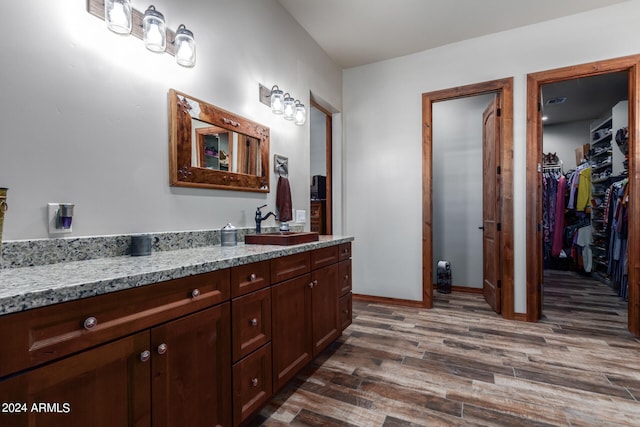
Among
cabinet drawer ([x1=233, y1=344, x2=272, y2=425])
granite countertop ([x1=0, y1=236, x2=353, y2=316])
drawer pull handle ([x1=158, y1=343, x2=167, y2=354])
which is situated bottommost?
cabinet drawer ([x1=233, y1=344, x2=272, y2=425])

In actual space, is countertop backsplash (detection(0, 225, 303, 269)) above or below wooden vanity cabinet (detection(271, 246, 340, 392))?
above

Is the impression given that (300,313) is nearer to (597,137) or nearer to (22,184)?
(22,184)

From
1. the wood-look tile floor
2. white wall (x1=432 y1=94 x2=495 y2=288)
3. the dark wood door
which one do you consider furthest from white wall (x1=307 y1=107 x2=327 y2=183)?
the wood-look tile floor

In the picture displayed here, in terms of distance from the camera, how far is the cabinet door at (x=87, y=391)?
2.39 ft

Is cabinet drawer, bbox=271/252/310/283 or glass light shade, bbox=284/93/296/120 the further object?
glass light shade, bbox=284/93/296/120

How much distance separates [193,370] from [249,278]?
0.44m

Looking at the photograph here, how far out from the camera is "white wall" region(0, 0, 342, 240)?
1.16m

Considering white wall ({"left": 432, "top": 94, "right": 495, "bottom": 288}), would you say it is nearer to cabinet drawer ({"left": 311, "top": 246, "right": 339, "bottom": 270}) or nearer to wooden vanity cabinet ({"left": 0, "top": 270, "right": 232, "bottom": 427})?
cabinet drawer ({"left": 311, "top": 246, "right": 339, "bottom": 270})

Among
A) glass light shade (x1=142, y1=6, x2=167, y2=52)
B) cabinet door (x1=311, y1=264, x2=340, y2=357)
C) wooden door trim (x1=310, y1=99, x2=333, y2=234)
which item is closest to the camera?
glass light shade (x1=142, y1=6, x2=167, y2=52)

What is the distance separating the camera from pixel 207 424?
123 centimetres

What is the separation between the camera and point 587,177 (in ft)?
16.6

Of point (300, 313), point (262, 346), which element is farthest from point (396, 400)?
point (262, 346)

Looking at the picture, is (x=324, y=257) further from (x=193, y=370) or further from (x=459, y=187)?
(x=459, y=187)

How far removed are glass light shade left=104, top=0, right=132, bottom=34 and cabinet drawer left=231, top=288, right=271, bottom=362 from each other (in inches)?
50.6
